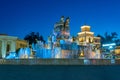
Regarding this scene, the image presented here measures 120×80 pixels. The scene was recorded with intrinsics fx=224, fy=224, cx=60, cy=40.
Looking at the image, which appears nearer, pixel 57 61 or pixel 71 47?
pixel 57 61

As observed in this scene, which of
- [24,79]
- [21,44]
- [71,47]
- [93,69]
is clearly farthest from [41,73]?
[21,44]

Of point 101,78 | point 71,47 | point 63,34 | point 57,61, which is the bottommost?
point 101,78

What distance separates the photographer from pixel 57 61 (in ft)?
64.8

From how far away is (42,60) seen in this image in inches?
774

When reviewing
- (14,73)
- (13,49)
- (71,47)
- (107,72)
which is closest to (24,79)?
(14,73)

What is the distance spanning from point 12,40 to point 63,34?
25.8 meters

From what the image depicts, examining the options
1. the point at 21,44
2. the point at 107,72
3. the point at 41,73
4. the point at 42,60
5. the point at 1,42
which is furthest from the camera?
the point at 21,44

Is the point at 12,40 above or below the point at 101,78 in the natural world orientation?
above

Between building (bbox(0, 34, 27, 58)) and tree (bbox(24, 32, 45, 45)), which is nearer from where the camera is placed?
building (bbox(0, 34, 27, 58))

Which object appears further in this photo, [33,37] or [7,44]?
[33,37]

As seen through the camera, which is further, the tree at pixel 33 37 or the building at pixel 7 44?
the tree at pixel 33 37

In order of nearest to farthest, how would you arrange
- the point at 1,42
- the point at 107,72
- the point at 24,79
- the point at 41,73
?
the point at 24,79, the point at 41,73, the point at 107,72, the point at 1,42

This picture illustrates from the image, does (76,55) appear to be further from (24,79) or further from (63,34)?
(24,79)

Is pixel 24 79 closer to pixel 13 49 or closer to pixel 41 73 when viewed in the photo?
pixel 41 73
